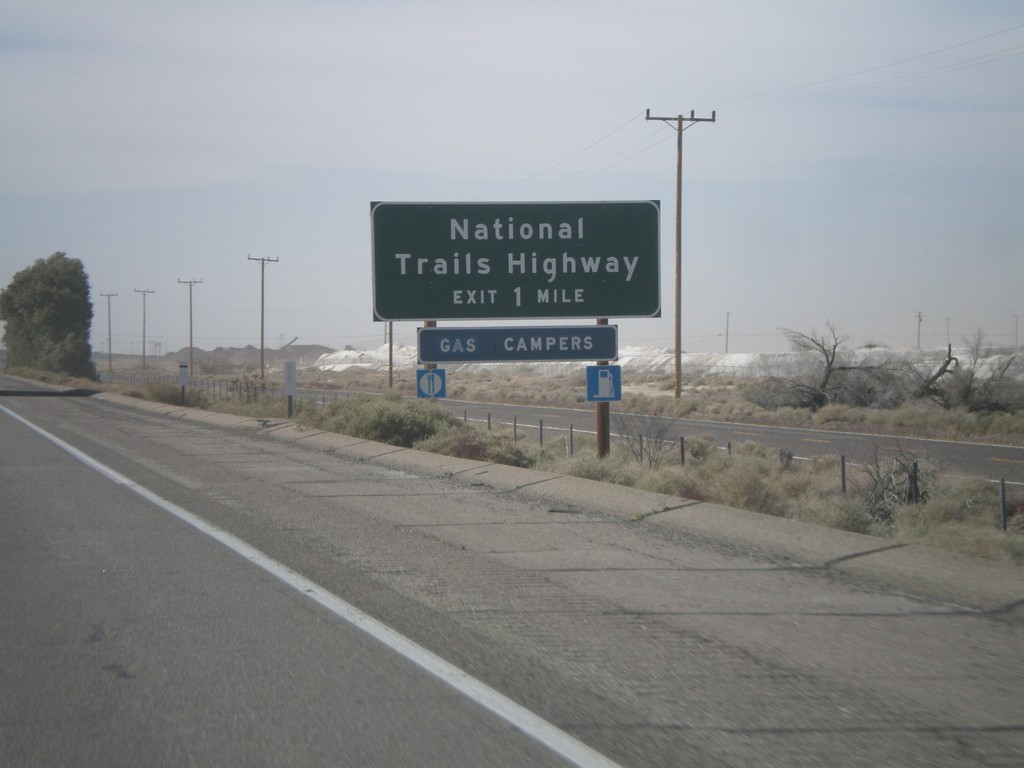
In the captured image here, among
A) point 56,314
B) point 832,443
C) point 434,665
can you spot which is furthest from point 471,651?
point 56,314

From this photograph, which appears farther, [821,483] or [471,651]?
[821,483]

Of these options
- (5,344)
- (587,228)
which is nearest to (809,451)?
(587,228)

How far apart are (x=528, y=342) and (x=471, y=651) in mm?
12964

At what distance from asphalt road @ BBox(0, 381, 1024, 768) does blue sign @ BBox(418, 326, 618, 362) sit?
758 centimetres

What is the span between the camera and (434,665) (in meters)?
6.12

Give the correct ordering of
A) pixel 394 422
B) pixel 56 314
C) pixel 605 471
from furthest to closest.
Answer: pixel 56 314, pixel 394 422, pixel 605 471

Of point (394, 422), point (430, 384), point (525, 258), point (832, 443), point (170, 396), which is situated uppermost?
point (525, 258)

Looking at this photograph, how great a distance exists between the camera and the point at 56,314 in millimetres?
92938

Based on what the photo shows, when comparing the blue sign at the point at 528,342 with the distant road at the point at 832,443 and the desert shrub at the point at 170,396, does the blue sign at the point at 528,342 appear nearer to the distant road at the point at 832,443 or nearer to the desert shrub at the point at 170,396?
the distant road at the point at 832,443

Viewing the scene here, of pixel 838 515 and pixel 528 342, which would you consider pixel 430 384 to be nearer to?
pixel 528 342

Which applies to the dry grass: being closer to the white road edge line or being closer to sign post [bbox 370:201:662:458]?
sign post [bbox 370:201:662:458]

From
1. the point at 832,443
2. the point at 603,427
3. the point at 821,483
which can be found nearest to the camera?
the point at 603,427

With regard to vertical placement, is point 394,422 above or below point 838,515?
above

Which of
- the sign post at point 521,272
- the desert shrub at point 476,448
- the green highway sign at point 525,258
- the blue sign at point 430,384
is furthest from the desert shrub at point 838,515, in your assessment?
the blue sign at point 430,384
